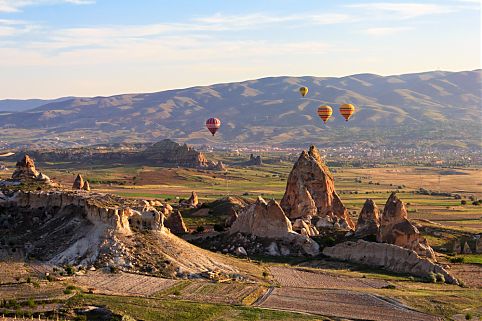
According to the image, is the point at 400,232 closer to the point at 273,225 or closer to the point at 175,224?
the point at 273,225

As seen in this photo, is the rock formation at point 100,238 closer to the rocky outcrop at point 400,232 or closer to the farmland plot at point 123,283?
the farmland plot at point 123,283

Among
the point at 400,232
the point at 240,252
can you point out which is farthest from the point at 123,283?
the point at 400,232

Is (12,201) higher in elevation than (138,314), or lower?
higher

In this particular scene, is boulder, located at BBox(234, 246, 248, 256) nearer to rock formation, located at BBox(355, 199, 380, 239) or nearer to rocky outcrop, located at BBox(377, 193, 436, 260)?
rock formation, located at BBox(355, 199, 380, 239)

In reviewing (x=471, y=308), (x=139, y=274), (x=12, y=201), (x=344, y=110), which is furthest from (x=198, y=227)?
(x=344, y=110)

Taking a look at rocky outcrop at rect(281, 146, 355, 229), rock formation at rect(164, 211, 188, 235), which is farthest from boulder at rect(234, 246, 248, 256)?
rocky outcrop at rect(281, 146, 355, 229)

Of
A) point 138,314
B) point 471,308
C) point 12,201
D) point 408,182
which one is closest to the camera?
point 138,314

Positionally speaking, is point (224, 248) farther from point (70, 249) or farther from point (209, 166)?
point (209, 166)
